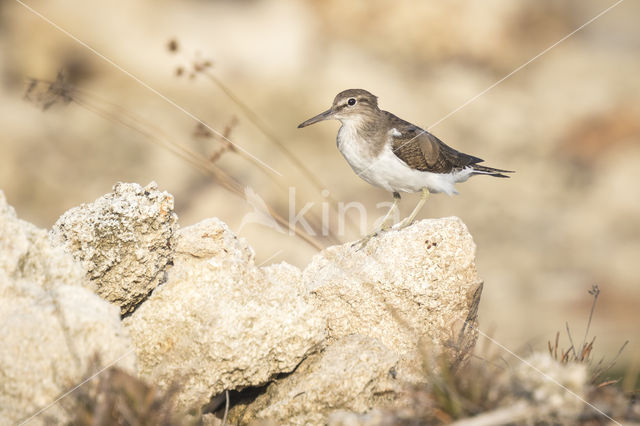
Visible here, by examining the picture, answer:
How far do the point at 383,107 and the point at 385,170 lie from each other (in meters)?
5.86

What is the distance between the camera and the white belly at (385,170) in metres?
6.66

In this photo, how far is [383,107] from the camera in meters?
12.2

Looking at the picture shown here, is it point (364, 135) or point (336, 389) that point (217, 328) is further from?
point (364, 135)

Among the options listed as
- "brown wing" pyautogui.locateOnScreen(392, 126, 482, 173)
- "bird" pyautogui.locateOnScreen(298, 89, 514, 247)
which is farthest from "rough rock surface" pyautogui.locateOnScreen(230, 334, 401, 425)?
"brown wing" pyautogui.locateOnScreen(392, 126, 482, 173)

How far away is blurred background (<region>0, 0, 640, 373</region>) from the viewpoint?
→ 459 inches

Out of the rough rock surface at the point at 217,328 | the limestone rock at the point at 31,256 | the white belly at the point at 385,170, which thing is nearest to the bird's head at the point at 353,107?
the white belly at the point at 385,170

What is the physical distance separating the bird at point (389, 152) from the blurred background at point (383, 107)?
405cm

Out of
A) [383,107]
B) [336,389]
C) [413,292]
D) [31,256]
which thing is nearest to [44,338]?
[31,256]

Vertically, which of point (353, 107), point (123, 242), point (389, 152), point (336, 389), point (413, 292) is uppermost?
point (353, 107)

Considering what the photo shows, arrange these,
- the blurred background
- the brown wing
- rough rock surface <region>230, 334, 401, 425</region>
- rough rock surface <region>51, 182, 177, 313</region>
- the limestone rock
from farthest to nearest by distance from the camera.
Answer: the blurred background
the brown wing
rough rock surface <region>51, 182, 177, 313</region>
rough rock surface <region>230, 334, 401, 425</region>
the limestone rock

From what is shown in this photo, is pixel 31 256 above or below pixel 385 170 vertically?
below

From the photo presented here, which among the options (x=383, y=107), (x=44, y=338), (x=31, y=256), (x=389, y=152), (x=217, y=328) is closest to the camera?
(x=44, y=338)

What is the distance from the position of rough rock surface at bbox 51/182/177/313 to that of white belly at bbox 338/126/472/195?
9.20ft

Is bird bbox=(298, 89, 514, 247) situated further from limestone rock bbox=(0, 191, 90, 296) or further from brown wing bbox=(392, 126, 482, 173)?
limestone rock bbox=(0, 191, 90, 296)
